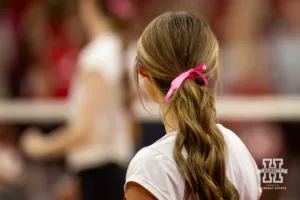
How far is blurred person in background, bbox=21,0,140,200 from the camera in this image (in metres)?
2.88

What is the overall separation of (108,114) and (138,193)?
5.11ft

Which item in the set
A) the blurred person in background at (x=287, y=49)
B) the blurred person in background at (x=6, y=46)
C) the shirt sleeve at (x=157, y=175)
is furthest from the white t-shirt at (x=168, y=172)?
the blurred person in background at (x=6, y=46)

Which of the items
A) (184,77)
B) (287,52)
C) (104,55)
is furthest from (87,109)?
(184,77)

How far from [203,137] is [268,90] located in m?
2.36

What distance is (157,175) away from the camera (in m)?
1.43

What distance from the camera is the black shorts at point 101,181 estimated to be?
2889 mm

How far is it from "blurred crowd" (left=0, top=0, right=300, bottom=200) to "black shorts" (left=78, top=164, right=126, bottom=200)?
0.81 feet

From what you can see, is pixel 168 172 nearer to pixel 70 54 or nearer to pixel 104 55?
pixel 104 55

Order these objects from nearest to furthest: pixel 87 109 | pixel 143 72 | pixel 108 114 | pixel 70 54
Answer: pixel 143 72 < pixel 87 109 < pixel 108 114 < pixel 70 54

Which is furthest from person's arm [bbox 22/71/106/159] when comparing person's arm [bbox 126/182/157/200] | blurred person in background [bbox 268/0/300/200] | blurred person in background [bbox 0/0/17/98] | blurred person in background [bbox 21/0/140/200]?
blurred person in background [bbox 0/0/17/98]

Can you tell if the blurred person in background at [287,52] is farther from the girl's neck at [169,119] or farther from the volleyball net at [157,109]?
the girl's neck at [169,119]

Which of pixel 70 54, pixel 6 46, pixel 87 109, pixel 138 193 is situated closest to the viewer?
pixel 138 193

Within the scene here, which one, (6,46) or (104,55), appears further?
(6,46)

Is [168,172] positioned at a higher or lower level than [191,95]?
lower
